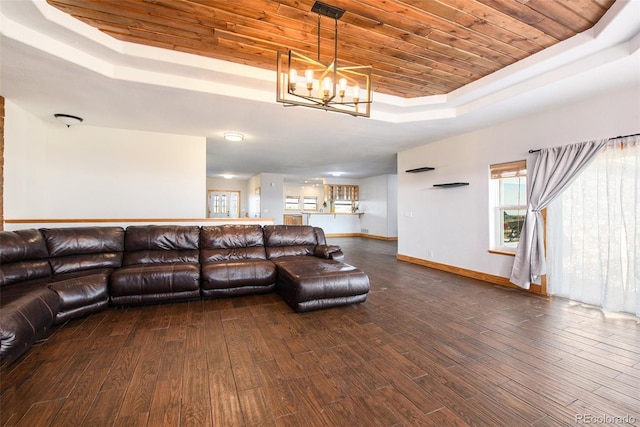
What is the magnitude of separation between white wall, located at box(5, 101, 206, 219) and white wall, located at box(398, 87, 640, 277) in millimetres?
4576

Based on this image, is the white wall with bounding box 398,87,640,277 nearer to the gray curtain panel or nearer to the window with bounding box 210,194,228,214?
the gray curtain panel

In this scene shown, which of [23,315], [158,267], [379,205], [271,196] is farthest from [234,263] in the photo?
[379,205]

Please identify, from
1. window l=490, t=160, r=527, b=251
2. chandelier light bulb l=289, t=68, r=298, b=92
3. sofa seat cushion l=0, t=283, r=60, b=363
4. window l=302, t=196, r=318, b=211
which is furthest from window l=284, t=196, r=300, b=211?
chandelier light bulb l=289, t=68, r=298, b=92

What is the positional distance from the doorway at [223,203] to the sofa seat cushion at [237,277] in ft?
27.0

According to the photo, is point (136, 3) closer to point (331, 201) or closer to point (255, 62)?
point (255, 62)

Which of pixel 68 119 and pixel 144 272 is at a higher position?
pixel 68 119

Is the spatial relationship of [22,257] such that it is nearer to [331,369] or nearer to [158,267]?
[158,267]

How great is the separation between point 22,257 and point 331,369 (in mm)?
3470

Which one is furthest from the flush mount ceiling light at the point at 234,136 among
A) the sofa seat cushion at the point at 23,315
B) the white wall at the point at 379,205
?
the white wall at the point at 379,205

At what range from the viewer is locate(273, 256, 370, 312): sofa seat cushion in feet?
10.0

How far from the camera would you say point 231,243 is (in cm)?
419

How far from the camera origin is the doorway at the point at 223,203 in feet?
37.3

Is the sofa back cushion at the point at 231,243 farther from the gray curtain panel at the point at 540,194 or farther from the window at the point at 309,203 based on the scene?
the window at the point at 309,203

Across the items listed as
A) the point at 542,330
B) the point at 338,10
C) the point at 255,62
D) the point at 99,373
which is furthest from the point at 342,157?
the point at 99,373
